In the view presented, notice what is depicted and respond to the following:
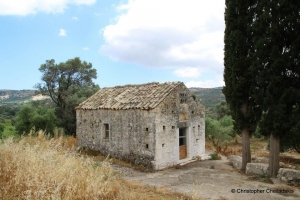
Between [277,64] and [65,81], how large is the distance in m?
22.9

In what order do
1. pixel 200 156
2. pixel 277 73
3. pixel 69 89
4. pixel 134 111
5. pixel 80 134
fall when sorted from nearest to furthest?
pixel 277 73, pixel 134 111, pixel 200 156, pixel 80 134, pixel 69 89

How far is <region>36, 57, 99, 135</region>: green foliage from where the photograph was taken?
83.8 ft

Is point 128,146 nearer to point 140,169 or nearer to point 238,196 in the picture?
point 140,169

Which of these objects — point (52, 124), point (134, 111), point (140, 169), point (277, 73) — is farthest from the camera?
point (52, 124)

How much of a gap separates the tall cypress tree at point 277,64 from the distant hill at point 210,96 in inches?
1523

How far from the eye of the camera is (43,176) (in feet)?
16.4

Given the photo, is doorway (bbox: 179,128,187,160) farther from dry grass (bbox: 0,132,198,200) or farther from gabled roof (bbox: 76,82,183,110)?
dry grass (bbox: 0,132,198,200)

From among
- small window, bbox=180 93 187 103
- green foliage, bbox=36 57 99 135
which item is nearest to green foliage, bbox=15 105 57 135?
green foliage, bbox=36 57 99 135

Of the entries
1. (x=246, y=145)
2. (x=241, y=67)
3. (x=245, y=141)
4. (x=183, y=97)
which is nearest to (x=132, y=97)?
(x=183, y=97)

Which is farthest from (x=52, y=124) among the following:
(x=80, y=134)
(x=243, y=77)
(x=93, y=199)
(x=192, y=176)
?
(x=93, y=199)

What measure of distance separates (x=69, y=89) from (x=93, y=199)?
73.6 ft

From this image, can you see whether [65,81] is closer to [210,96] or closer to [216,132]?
[216,132]

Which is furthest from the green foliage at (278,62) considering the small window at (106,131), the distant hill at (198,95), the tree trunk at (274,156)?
the distant hill at (198,95)

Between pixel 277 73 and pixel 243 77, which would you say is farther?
pixel 243 77
